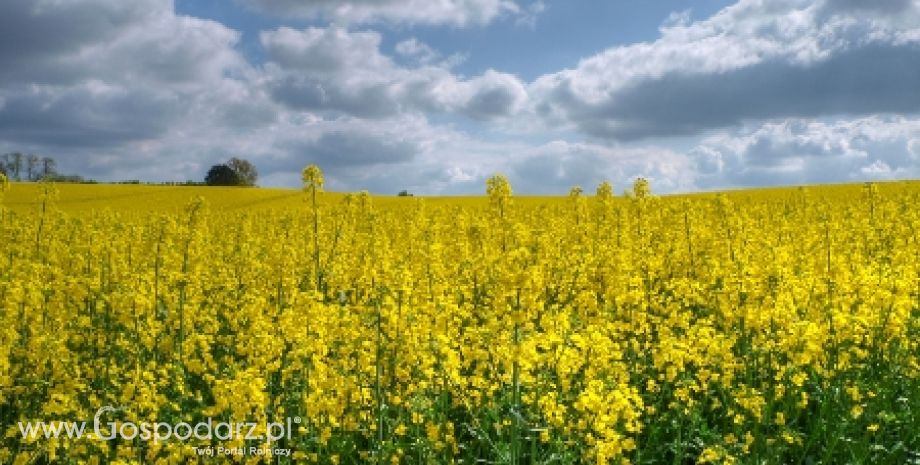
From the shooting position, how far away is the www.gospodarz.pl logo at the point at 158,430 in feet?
18.0

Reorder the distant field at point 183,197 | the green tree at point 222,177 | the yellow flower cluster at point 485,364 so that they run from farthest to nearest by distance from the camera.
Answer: the green tree at point 222,177
the distant field at point 183,197
the yellow flower cluster at point 485,364

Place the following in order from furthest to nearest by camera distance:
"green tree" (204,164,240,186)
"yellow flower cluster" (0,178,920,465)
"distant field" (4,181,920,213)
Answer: "green tree" (204,164,240,186), "distant field" (4,181,920,213), "yellow flower cluster" (0,178,920,465)

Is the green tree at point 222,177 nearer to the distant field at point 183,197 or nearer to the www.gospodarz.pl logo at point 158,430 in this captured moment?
the distant field at point 183,197

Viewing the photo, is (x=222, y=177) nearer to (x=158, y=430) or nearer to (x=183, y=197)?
(x=183, y=197)

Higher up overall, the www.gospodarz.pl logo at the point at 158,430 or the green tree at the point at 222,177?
the green tree at the point at 222,177

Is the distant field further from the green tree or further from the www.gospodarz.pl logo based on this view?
A: the www.gospodarz.pl logo

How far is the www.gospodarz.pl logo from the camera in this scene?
18.0 ft

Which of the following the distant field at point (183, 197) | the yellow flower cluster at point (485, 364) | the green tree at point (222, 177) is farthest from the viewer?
the green tree at point (222, 177)

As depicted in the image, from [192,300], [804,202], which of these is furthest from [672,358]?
[804,202]

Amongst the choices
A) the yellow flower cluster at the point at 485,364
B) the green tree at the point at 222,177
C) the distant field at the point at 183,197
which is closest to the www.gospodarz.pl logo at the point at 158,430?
the yellow flower cluster at the point at 485,364

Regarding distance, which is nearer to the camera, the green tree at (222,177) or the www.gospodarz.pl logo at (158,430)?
the www.gospodarz.pl logo at (158,430)

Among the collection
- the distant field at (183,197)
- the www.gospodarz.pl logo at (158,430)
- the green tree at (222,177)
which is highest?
the green tree at (222,177)

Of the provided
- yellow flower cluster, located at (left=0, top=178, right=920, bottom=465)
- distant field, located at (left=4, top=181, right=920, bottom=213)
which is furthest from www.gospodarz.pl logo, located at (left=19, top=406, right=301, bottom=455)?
distant field, located at (left=4, top=181, right=920, bottom=213)

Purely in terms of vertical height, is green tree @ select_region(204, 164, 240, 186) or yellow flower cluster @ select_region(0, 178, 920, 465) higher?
green tree @ select_region(204, 164, 240, 186)
